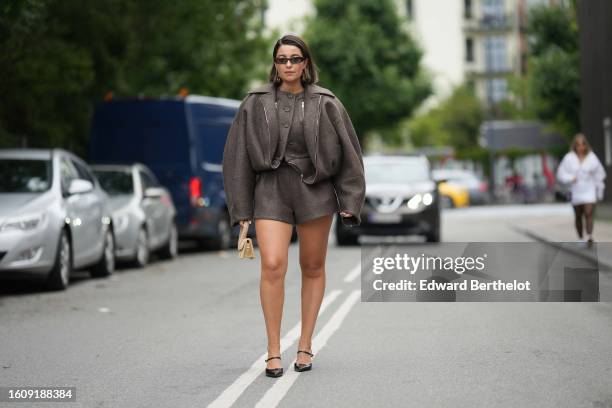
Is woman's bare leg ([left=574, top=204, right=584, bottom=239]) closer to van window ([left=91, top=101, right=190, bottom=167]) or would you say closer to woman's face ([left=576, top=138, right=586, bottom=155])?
woman's face ([left=576, top=138, right=586, bottom=155])

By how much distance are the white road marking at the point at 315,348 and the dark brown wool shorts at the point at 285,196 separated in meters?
0.93

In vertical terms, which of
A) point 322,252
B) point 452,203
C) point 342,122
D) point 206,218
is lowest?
point 452,203

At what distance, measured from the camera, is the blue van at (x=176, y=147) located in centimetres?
2077

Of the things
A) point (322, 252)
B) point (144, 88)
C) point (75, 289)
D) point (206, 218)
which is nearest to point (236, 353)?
point (322, 252)

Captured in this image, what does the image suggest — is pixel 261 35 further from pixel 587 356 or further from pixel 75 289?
pixel 587 356

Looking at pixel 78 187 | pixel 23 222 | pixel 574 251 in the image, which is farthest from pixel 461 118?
pixel 23 222

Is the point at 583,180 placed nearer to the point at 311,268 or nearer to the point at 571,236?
the point at 571,236

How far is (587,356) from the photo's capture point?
832cm

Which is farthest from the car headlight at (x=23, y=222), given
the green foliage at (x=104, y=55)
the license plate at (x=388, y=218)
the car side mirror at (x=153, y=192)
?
the license plate at (x=388, y=218)

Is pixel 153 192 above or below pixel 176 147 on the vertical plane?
below

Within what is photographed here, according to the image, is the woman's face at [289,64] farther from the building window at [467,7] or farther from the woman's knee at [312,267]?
the building window at [467,7]

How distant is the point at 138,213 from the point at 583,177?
6558 mm

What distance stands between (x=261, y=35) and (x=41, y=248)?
1829 cm

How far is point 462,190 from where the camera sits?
49.8 metres
